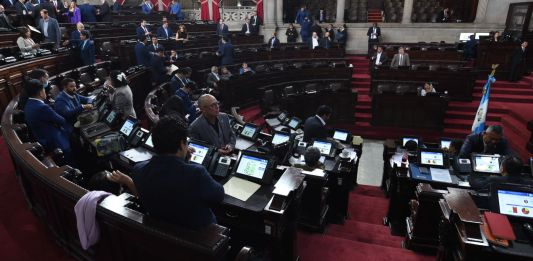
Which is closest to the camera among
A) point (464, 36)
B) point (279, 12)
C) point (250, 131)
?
point (250, 131)

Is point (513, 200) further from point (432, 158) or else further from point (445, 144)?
point (445, 144)

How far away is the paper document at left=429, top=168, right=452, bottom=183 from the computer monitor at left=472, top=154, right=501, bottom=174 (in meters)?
0.37

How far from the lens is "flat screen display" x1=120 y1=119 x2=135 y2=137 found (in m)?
4.14

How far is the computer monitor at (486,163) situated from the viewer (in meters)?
4.09

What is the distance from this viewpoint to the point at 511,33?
11.2 meters

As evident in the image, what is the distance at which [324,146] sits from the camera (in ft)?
15.8

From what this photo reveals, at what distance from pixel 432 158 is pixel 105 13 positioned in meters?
13.1

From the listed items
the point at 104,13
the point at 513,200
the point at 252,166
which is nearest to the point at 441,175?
the point at 513,200

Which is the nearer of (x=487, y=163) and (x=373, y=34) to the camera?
(x=487, y=163)

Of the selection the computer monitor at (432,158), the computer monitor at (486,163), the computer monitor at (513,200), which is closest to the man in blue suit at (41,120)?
the computer monitor at (432,158)

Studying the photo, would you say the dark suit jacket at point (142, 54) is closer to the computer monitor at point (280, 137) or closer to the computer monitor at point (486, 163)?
the computer monitor at point (280, 137)

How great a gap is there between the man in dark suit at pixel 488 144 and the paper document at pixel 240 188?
10.3 feet

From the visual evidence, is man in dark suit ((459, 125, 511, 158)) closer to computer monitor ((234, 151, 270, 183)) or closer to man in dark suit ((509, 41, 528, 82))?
computer monitor ((234, 151, 270, 183))

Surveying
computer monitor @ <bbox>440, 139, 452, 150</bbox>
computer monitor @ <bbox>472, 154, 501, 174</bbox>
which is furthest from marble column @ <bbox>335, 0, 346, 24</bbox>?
computer monitor @ <bbox>472, 154, 501, 174</bbox>
